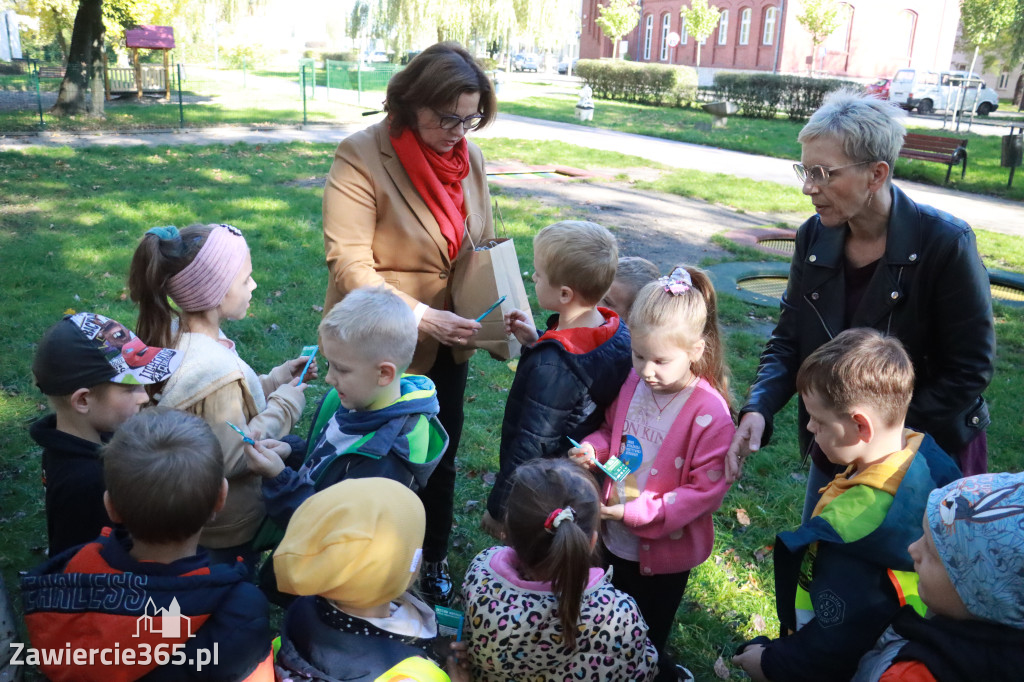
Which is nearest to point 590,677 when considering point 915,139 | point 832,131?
point 832,131

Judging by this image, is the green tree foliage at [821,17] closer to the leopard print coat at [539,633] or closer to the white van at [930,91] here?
the white van at [930,91]

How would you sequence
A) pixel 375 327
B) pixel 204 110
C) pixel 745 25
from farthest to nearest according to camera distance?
pixel 745 25 → pixel 204 110 → pixel 375 327

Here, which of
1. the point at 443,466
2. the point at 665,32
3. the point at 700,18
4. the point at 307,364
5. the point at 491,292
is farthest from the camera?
the point at 665,32

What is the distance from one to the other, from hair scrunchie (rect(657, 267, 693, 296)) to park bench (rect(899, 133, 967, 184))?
1340cm

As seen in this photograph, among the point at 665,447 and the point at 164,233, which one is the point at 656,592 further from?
the point at 164,233

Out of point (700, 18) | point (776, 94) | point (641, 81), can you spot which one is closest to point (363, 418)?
point (776, 94)

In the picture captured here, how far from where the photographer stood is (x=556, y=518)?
1.98m

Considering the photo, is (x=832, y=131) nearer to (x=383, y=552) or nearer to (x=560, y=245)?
(x=560, y=245)

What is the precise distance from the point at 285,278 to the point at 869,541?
6011mm

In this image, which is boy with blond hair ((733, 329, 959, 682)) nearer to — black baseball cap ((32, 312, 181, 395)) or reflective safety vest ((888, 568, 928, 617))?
reflective safety vest ((888, 568, 928, 617))

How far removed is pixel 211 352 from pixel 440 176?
112cm

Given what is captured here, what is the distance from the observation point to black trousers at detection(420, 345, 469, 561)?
3.23 m

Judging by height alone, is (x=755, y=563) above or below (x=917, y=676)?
below

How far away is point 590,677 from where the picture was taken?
2.13 m
